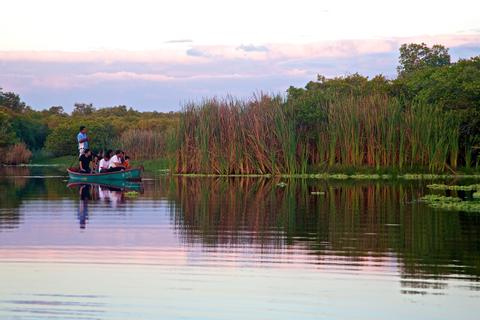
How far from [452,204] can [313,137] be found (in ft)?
54.6

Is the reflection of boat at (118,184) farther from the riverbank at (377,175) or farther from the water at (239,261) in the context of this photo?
the water at (239,261)

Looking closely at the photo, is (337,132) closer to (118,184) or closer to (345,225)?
(118,184)

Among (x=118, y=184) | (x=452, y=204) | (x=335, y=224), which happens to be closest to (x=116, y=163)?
(x=118, y=184)

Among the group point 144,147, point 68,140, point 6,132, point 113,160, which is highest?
point 6,132

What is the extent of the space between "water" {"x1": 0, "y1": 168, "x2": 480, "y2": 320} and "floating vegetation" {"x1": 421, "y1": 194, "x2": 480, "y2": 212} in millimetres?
465

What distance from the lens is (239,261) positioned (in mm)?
10703

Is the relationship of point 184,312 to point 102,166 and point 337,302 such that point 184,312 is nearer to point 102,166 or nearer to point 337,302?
point 337,302

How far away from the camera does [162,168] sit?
44.4m

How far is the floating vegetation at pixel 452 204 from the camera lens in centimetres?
1755

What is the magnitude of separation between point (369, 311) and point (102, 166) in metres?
23.9

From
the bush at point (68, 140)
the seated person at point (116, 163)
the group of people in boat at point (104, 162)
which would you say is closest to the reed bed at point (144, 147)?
the bush at point (68, 140)

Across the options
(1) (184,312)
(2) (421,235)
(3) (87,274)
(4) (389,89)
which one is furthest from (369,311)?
(4) (389,89)

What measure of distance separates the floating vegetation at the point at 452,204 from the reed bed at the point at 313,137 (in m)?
12.8

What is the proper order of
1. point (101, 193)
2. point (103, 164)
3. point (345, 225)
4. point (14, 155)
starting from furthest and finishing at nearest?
point (14, 155), point (103, 164), point (101, 193), point (345, 225)
